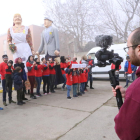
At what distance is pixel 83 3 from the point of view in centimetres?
1841

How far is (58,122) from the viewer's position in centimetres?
316

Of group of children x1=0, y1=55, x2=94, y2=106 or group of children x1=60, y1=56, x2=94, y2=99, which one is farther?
group of children x1=60, y1=56, x2=94, y2=99

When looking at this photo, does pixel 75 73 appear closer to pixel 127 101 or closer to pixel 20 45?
pixel 20 45

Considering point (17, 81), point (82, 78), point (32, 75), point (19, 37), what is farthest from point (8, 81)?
point (82, 78)

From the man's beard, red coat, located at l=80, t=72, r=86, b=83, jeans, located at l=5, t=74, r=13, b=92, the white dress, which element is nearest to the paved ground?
jeans, located at l=5, t=74, r=13, b=92

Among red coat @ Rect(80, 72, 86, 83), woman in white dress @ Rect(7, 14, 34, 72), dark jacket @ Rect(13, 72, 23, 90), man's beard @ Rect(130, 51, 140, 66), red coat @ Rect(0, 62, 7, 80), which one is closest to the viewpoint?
man's beard @ Rect(130, 51, 140, 66)

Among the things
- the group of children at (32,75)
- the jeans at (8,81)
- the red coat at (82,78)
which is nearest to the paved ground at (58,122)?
the jeans at (8,81)

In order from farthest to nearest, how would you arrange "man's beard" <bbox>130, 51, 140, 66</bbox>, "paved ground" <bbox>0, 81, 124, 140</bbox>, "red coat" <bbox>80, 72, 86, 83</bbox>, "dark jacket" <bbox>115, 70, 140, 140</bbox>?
"red coat" <bbox>80, 72, 86, 83</bbox> < "paved ground" <bbox>0, 81, 124, 140</bbox> < "man's beard" <bbox>130, 51, 140, 66</bbox> < "dark jacket" <bbox>115, 70, 140, 140</bbox>

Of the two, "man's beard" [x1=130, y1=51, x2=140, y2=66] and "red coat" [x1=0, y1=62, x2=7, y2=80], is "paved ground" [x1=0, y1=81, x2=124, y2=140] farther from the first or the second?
"man's beard" [x1=130, y1=51, x2=140, y2=66]

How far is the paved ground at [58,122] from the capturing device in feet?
8.51

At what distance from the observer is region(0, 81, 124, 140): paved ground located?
2.59 metres

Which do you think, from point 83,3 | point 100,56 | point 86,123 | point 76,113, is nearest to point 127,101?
point 100,56

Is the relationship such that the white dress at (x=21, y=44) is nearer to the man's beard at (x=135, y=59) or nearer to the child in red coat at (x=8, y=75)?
the child in red coat at (x=8, y=75)

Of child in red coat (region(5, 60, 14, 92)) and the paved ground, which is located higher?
child in red coat (region(5, 60, 14, 92))
